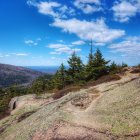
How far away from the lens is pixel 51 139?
2188cm

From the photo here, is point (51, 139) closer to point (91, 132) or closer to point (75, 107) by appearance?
point (91, 132)

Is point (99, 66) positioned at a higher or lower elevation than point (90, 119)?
higher

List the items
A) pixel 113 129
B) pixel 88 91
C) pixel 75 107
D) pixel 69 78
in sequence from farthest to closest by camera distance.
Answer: pixel 69 78 < pixel 88 91 < pixel 75 107 < pixel 113 129

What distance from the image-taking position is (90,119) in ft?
79.0

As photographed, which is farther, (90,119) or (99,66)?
(99,66)

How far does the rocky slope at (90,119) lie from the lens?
→ 21.2 m

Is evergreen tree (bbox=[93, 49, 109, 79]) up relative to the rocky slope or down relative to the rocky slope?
up

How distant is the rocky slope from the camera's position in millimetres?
21188

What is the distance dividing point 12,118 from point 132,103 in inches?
711

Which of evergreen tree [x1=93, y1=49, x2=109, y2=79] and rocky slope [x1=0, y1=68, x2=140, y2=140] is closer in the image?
rocky slope [x1=0, y1=68, x2=140, y2=140]

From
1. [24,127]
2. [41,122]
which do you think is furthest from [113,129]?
[24,127]

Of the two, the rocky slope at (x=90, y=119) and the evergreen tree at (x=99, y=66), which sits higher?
the evergreen tree at (x=99, y=66)

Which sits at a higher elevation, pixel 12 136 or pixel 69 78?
pixel 69 78

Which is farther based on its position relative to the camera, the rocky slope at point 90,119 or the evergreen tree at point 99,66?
the evergreen tree at point 99,66
